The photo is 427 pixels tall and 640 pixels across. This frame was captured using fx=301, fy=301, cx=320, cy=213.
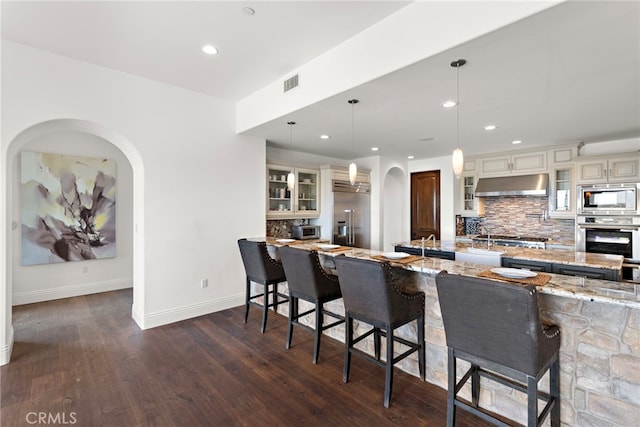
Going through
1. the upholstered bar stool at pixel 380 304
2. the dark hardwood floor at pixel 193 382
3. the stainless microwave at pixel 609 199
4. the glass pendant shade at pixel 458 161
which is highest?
the glass pendant shade at pixel 458 161

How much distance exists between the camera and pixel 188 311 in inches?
154

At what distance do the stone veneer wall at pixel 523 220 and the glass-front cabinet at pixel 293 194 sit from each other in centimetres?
355

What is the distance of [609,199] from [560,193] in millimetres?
645

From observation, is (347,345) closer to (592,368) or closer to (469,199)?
(592,368)

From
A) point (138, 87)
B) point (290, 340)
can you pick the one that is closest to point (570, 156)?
point (290, 340)

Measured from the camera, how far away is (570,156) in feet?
16.4

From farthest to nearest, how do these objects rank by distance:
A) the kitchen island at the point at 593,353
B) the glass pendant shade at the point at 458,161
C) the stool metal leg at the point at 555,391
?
the glass pendant shade at the point at 458,161
the stool metal leg at the point at 555,391
the kitchen island at the point at 593,353

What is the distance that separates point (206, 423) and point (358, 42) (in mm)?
3142

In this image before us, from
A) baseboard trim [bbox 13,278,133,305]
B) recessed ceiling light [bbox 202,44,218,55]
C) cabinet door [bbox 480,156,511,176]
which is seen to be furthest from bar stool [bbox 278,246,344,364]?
cabinet door [bbox 480,156,511,176]

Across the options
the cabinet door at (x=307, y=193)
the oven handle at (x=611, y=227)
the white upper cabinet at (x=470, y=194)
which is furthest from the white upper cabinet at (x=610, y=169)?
the cabinet door at (x=307, y=193)

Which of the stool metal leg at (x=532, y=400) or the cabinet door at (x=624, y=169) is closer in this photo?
the stool metal leg at (x=532, y=400)

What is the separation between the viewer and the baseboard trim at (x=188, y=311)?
3.60 m

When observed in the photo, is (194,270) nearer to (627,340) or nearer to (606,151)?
(627,340)

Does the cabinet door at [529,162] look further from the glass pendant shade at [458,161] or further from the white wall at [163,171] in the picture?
the white wall at [163,171]
